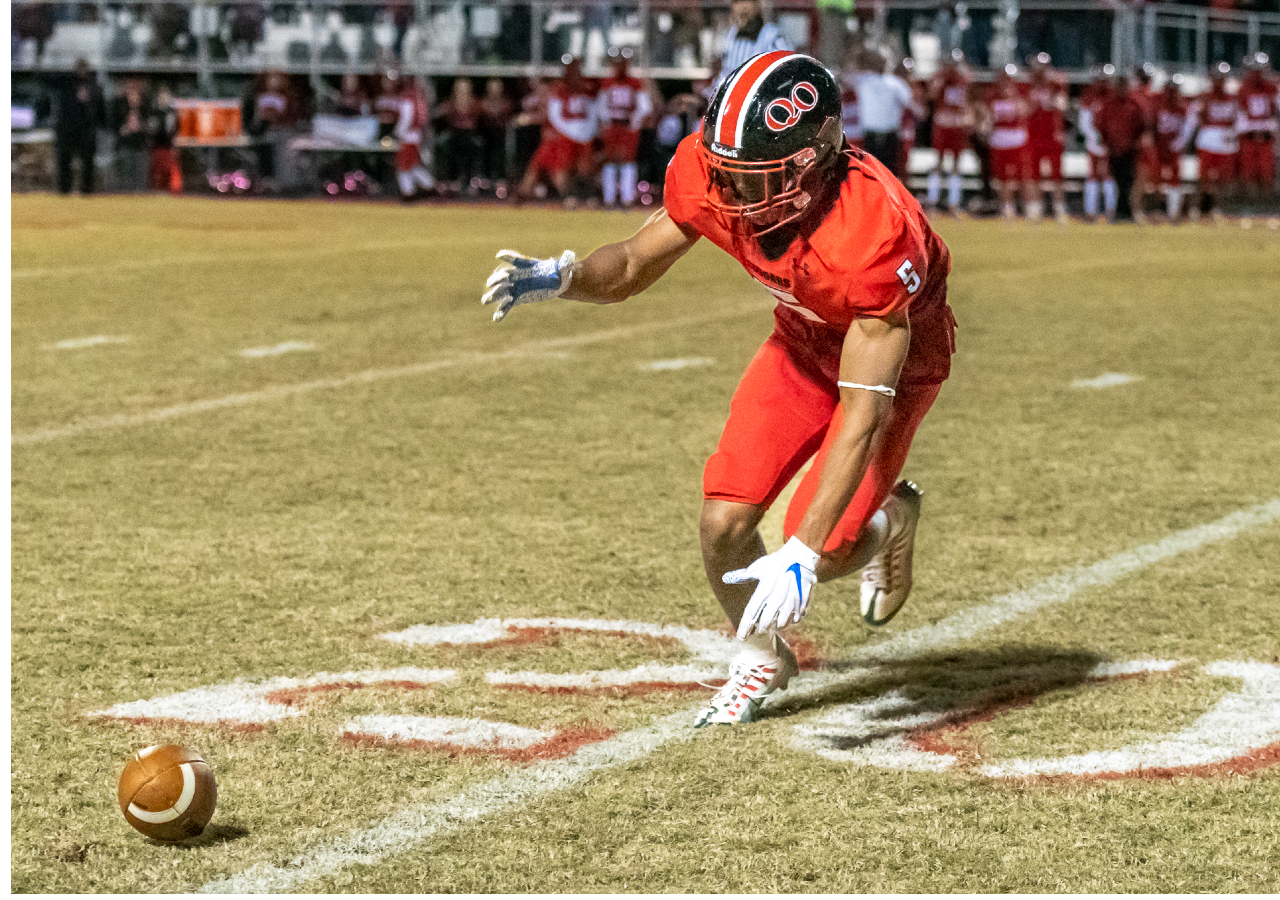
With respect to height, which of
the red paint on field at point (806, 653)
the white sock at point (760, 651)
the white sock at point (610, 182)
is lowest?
the red paint on field at point (806, 653)

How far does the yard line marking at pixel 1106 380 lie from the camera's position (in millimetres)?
8641

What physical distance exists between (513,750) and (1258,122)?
18986 millimetres

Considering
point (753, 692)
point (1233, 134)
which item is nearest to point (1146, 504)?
point (753, 692)

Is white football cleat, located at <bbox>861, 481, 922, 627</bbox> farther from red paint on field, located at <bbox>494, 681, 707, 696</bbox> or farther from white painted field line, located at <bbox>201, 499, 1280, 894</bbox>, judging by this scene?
red paint on field, located at <bbox>494, 681, 707, 696</bbox>

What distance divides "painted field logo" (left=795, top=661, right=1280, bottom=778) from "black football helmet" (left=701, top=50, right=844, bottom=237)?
1073mm

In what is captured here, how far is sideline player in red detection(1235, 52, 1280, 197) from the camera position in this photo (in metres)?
20.7

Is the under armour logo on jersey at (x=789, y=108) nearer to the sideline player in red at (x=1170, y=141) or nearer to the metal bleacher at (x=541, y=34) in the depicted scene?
the metal bleacher at (x=541, y=34)

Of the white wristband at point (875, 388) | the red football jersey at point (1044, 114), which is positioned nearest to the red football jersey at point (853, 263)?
the white wristband at point (875, 388)

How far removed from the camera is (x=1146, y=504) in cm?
613

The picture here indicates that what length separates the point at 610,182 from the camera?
22.3 m

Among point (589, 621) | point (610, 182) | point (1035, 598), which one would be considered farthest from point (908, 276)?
point (610, 182)

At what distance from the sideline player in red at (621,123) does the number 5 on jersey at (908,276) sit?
738 inches

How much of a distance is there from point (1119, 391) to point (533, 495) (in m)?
3.41

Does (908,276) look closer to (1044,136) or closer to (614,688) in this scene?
(614,688)
